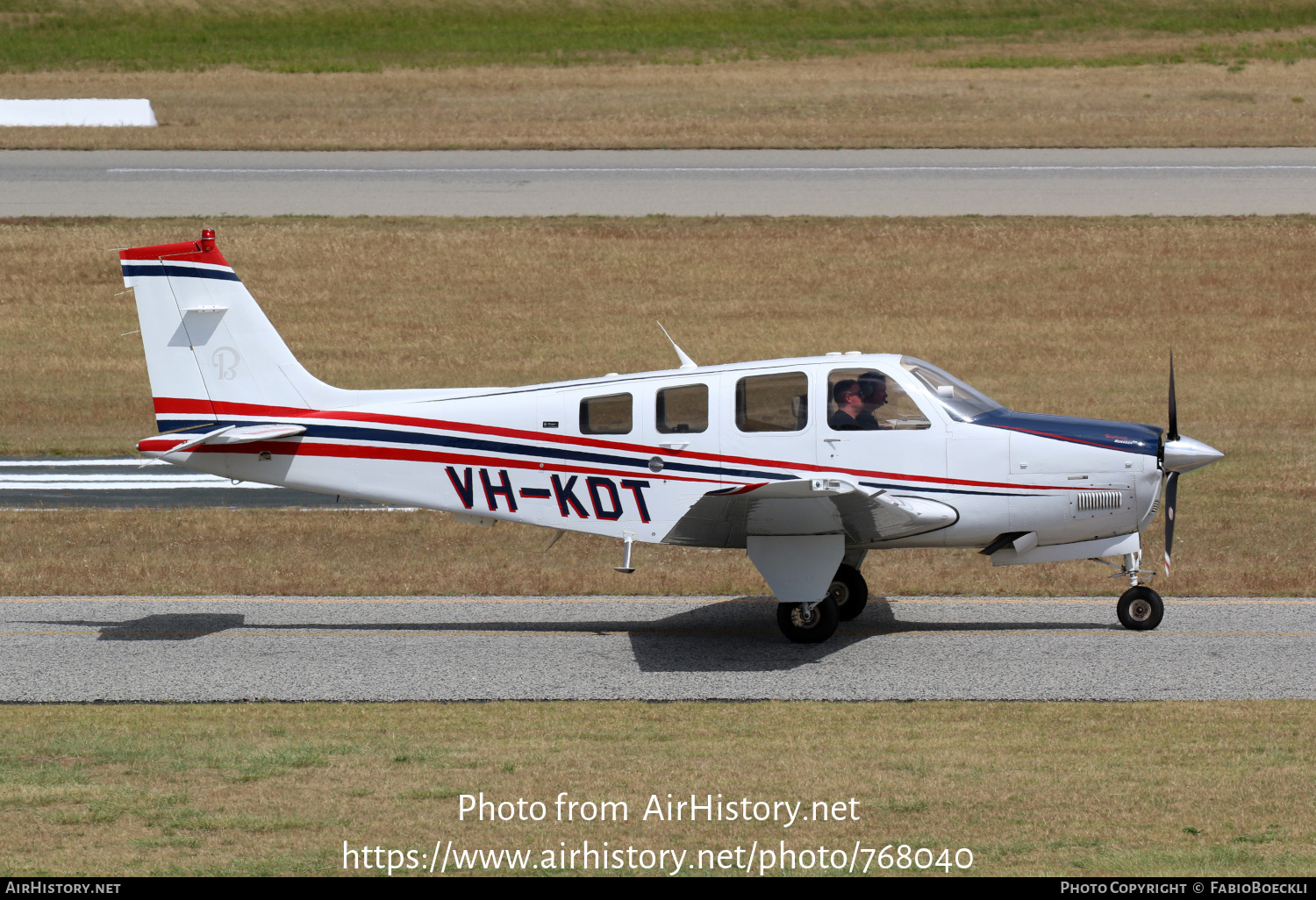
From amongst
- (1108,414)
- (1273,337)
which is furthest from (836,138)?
(1108,414)

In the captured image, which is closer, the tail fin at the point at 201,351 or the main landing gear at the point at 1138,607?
the main landing gear at the point at 1138,607

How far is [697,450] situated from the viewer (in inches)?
492

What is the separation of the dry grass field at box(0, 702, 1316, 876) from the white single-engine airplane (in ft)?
6.72

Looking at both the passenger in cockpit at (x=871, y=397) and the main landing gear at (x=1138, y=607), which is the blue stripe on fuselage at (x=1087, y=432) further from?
the main landing gear at (x=1138, y=607)

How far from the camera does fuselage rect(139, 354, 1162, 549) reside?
1232cm

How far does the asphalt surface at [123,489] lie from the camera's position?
18672mm

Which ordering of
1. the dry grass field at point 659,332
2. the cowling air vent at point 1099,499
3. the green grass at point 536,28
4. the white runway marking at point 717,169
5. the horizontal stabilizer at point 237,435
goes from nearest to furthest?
the cowling air vent at point 1099,499, the horizontal stabilizer at point 237,435, the dry grass field at point 659,332, the white runway marking at point 717,169, the green grass at point 536,28

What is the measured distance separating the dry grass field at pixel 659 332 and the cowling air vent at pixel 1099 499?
3.03 metres

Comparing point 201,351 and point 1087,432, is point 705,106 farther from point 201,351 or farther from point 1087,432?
point 1087,432

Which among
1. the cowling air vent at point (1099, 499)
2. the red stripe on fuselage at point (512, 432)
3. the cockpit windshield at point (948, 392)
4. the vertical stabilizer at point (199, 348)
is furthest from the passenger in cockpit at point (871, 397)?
the vertical stabilizer at point (199, 348)

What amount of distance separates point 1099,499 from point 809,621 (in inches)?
106

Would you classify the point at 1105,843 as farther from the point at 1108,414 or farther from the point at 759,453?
the point at 1108,414

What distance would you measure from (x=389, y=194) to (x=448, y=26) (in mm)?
31329

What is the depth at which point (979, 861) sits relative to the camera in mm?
7582
